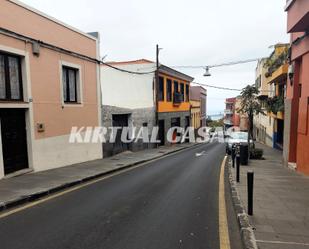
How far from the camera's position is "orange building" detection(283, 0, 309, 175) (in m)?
8.78

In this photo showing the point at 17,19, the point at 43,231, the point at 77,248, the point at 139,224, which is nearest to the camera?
the point at 77,248

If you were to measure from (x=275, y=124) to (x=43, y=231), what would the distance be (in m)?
24.3

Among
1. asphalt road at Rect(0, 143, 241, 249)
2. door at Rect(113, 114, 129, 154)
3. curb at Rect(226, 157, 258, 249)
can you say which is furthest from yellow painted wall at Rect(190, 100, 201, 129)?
curb at Rect(226, 157, 258, 249)

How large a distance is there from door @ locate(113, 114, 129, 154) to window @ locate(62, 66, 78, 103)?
4.84 metres

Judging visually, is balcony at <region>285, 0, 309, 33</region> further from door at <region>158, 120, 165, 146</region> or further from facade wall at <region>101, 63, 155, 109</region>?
door at <region>158, 120, 165, 146</region>

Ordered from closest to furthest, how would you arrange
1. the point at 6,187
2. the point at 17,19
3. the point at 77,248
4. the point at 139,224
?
1. the point at 77,248
2. the point at 139,224
3. the point at 6,187
4. the point at 17,19

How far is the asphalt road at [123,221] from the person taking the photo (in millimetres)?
4285

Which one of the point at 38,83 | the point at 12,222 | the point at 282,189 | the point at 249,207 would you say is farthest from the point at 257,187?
the point at 38,83

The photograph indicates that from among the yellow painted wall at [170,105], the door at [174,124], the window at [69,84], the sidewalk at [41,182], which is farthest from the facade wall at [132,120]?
the door at [174,124]

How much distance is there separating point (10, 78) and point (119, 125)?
9.36 metres

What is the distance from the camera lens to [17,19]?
9.06 meters

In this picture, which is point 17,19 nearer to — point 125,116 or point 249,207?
point 249,207

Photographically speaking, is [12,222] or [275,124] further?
[275,124]

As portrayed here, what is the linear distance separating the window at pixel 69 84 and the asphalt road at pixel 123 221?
5.40 metres
